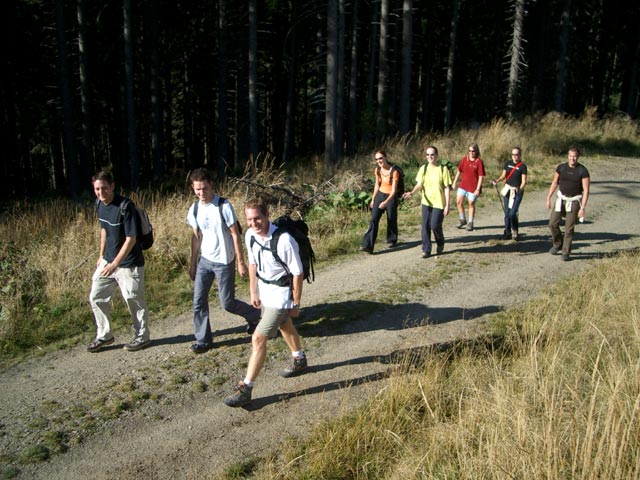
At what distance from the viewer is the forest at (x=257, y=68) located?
22.2 m

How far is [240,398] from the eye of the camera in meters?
4.82

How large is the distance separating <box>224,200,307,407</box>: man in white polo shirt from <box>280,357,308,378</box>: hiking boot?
59cm

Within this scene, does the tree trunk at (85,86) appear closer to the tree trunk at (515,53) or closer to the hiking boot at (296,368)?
the tree trunk at (515,53)

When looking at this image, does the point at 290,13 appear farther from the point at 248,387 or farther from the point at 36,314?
the point at 248,387

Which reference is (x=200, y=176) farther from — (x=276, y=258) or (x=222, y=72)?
(x=222, y=72)

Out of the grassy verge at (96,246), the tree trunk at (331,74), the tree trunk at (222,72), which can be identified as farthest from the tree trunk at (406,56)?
the tree trunk at (222,72)

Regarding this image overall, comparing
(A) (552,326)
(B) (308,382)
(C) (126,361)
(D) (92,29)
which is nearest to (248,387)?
(B) (308,382)

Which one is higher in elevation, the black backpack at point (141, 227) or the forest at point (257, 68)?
the forest at point (257, 68)

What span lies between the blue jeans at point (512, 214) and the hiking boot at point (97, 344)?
24.4ft

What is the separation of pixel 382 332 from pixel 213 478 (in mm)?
2991

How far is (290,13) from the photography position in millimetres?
30625

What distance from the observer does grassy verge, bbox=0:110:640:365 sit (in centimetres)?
686

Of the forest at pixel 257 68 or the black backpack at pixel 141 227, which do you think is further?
the forest at pixel 257 68

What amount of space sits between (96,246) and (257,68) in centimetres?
2346
